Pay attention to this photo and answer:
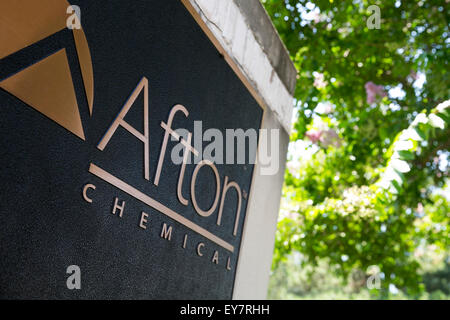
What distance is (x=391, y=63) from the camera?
235 inches

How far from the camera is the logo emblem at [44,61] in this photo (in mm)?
1353

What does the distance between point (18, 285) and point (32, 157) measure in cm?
39

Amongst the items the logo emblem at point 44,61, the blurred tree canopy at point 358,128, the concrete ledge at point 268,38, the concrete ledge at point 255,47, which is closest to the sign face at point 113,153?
the logo emblem at point 44,61

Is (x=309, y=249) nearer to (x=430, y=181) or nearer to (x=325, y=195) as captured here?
(x=325, y=195)

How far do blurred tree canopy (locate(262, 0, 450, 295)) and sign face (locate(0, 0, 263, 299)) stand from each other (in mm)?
2387

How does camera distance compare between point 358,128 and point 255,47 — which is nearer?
point 255,47

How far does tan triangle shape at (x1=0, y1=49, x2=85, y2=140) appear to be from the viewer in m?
1.39

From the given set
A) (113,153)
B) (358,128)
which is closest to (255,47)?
(113,153)

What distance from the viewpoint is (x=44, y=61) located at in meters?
1.47

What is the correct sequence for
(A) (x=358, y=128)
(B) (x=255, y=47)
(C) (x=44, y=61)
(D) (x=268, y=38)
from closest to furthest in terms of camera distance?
(C) (x=44, y=61) → (B) (x=255, y=47) → (D) (x=268, y=38) → (A) (x=358, y=128)

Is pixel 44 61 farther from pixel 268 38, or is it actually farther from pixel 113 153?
pixel 268 38

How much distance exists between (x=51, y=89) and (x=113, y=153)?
0.37m

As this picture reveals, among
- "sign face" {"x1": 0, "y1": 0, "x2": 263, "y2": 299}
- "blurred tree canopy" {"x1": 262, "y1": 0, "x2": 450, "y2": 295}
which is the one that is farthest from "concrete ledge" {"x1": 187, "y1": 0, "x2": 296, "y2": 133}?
"blurred tree canopy" {"x1": 262, "y1": 0, "x2": 450, "y2": 295}
